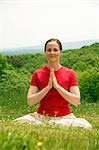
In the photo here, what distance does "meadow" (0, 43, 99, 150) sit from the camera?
10.5 feet

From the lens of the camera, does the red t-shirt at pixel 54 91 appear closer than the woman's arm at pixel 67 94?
No

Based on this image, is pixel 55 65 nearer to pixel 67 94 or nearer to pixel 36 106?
pixel 67 94

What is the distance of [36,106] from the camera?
15547 millimetres

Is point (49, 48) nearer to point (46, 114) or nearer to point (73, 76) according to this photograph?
point (73, 76)

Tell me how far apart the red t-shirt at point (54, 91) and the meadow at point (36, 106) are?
68cm

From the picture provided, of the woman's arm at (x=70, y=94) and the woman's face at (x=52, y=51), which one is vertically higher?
the woman's face at (x=52, y=51)

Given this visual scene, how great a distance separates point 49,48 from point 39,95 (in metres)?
0.85

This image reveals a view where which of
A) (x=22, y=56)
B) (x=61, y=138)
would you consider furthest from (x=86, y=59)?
(x=61, y=138)

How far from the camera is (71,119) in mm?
7398

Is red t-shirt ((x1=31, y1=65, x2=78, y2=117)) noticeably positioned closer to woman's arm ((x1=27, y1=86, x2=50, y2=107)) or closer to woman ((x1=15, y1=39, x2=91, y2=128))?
woman ((x1=15, y1=39, x2=91, y2=128))

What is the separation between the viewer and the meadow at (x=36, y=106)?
3.21 metres

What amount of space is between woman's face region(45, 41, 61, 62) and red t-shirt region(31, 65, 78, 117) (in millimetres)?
321

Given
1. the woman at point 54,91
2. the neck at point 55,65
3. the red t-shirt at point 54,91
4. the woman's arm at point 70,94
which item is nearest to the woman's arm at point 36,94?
the woman at point 54,91

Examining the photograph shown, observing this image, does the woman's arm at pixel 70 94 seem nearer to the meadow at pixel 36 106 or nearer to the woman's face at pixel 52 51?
the woman's face at pixel 52 51
